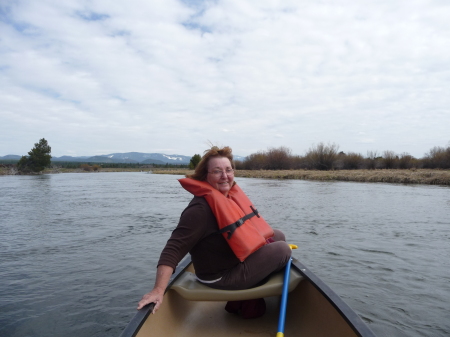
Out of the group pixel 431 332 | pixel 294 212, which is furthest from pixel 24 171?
pixel 431 332

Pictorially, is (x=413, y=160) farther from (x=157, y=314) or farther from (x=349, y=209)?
(x=157, y=314)

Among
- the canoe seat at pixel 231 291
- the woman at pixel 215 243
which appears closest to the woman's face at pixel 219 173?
the woman at pixel 215 243

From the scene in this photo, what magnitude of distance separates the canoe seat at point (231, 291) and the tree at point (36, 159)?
5091 cm

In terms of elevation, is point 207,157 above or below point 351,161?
below

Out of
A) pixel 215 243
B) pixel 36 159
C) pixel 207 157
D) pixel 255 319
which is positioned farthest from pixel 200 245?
pixel 36 159

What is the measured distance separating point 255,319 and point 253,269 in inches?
21.2

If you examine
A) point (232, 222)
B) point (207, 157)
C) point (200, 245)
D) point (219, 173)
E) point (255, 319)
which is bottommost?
point (255, 319)

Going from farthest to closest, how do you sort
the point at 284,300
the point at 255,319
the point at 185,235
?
the point at 255,319 < the point at 284,300 < the point at 185,235

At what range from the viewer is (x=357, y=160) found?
127 feet

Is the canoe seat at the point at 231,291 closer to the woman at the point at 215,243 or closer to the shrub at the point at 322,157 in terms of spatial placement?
the woman at the point at 215,243

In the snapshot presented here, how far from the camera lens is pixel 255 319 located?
2.64m

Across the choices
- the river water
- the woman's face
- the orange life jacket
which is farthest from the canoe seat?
the river water

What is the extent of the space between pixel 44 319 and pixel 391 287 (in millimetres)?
4110

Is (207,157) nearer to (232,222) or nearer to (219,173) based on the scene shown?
(219,173)
